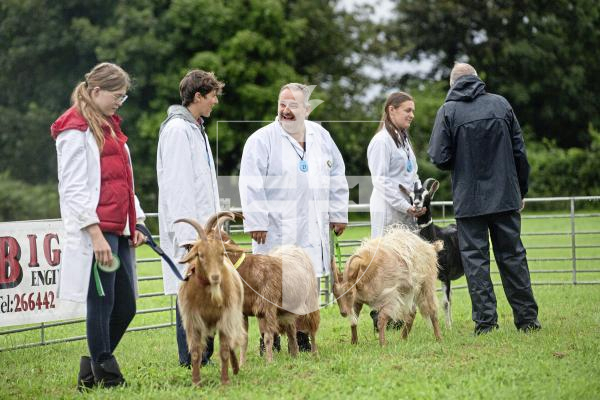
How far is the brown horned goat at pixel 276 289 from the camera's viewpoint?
22.4 feet

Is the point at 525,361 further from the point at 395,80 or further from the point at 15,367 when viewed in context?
the point at 395,80

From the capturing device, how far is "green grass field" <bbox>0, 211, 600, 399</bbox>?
564 cm

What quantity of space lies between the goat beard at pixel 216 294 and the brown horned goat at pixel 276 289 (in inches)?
27.6

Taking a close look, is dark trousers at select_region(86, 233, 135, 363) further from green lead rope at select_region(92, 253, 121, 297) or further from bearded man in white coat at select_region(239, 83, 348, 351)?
bearded man in white coat at select_region(239, 83, 348, 351)

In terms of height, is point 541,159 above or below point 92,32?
below

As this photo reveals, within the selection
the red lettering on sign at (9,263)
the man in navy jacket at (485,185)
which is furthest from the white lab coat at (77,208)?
the man in navy jacket at (485,185)

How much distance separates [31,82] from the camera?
3092 centimetres

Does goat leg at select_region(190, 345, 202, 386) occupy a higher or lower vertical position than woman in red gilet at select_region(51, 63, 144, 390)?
lower

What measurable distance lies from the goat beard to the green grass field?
57 centimetres

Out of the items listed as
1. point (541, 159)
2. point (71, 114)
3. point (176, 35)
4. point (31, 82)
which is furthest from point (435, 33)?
point (71, 114)

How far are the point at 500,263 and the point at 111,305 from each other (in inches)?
142

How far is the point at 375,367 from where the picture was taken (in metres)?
6.32

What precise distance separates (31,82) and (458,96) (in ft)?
83.6

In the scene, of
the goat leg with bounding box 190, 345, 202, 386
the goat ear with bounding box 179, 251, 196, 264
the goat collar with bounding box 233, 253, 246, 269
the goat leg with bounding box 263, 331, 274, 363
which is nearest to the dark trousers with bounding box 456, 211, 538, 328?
the goat leg with bounding box 263, 331, 274, 363
